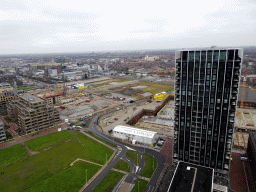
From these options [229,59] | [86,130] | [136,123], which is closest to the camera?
[229,59]

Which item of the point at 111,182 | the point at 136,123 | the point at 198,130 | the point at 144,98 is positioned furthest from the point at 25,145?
the point at 144,98

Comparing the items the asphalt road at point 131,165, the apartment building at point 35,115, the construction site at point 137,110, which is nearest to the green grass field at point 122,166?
the asphalt road at point 131,165

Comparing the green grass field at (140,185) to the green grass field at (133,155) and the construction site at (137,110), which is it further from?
the construction site at (137,110)

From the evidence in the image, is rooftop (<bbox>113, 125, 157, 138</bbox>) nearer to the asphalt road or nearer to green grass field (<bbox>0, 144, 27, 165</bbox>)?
the asphalt road

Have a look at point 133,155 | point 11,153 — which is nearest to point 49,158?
point 11,153

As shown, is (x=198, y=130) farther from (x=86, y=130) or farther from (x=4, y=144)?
(x=4, y=144)

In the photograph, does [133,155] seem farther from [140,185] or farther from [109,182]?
[109,182]
